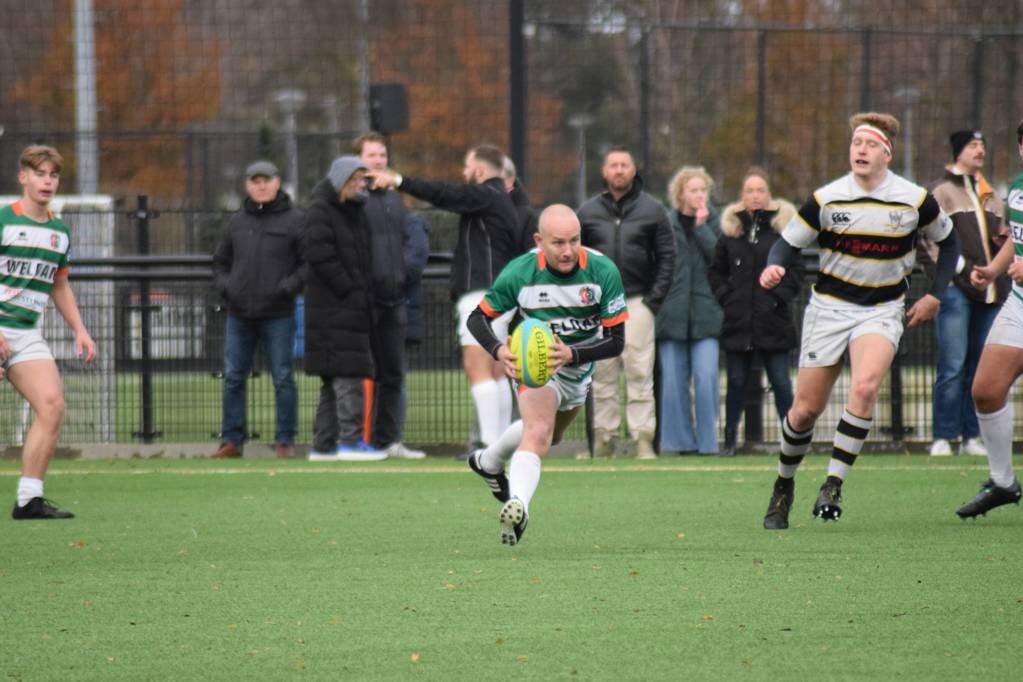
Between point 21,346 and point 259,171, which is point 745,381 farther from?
point 21,346

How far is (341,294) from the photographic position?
13070 millimetres

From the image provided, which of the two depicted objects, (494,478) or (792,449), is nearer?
(792,449)

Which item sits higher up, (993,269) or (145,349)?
(993,269)

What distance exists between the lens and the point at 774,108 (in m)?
16.7

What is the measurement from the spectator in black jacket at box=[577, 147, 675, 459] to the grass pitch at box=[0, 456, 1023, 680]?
210 centimetres

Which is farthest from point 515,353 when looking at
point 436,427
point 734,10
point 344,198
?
point 734,10

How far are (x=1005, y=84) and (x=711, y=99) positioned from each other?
2.68 meters

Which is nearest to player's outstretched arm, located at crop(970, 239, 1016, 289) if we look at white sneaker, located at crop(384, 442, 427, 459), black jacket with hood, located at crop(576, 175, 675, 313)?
black jacket with hood, located at crop(576, 175, 675, 313)

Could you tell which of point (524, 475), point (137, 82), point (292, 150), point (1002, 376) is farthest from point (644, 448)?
point (137, 82)

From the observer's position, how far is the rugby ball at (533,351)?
849 cm

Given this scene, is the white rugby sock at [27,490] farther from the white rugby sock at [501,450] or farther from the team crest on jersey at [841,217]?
the team crest on jersey at [841,217]

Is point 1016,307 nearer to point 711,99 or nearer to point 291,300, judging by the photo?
point 291,300

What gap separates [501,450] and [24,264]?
2876 millimetres

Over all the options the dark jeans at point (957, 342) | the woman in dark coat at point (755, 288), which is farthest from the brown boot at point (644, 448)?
the dark jeans at point (957, 342)
